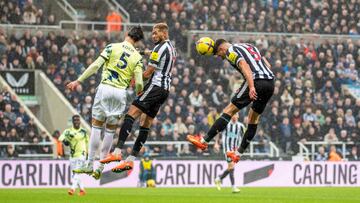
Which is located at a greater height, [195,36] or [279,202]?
[195,36]

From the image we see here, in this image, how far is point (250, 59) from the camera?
63.4 feet

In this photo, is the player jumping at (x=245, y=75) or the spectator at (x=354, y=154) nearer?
the player jumping at (x=245, y=75)

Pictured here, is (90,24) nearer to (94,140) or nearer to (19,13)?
(19,13)

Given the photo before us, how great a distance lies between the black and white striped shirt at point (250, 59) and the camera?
19203 millimetres

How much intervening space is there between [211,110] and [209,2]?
645 centimetres

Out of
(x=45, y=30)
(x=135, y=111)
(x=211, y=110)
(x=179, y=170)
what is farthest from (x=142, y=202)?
(x=45, y=30)

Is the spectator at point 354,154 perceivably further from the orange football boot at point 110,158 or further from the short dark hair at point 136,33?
the orange football boot at point 110,158

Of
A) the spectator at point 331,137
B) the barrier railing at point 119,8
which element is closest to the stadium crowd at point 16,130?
the barrier railing at point 119,8

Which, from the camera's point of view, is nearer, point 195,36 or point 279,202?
point 279,202

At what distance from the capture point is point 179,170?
32906mm

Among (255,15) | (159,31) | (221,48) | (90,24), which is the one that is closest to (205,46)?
(221,48)

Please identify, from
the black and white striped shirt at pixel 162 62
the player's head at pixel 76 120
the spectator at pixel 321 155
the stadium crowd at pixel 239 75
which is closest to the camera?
the black and white striped shirt at pixel 162 62

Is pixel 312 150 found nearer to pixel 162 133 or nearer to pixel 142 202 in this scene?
pixel 162 133

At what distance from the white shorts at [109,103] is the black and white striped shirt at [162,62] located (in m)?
0.65
